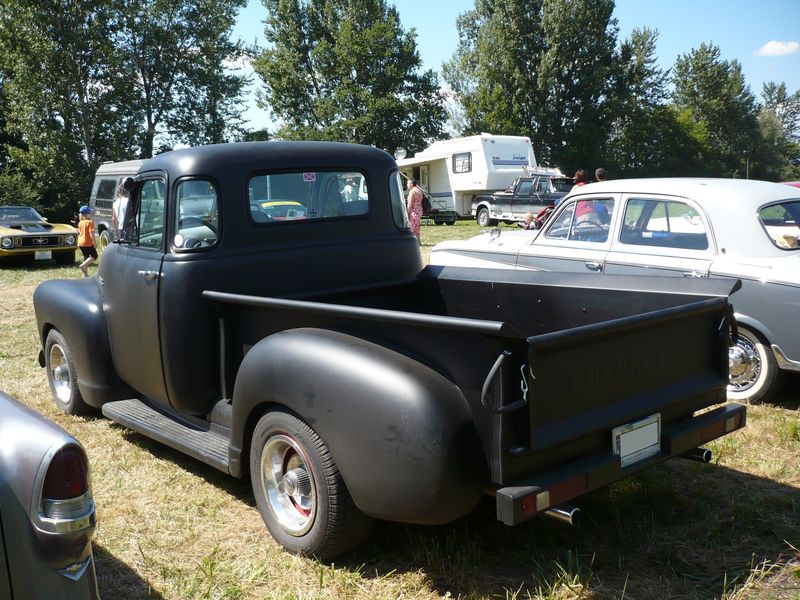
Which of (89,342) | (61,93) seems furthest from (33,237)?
(61,93)

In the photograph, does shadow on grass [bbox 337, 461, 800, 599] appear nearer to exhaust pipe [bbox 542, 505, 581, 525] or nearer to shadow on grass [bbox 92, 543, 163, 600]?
exhaust pipe [bbox 542, 505, 581, 525]

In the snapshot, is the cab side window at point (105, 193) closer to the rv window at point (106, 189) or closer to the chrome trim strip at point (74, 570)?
the rv window at point (106, 189)

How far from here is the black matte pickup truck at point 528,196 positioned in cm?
2217

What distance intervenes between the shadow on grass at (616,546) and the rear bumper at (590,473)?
411 millimetres

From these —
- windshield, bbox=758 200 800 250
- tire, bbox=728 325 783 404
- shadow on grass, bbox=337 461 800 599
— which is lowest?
shadow on grass, bbox=337 461 800 599

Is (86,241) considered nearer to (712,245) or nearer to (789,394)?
(712,245)

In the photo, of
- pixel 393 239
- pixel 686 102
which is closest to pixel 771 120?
pixel 686 102

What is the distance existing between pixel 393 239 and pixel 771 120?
285 ft

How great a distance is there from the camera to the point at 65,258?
15828mm

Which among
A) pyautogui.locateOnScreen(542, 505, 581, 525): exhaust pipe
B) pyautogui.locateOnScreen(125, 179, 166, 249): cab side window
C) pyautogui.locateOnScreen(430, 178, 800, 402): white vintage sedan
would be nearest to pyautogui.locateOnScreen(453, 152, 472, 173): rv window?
pyautogui.locateOnScreen(430, 178, 800, 402): white vintage sedan

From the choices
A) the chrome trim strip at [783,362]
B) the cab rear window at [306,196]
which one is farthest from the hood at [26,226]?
the chrome trim strip at [783,362]

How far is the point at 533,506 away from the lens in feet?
8.25

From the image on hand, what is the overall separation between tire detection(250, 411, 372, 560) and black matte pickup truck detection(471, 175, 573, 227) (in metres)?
19.1

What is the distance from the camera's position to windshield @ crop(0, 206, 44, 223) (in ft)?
51.3
